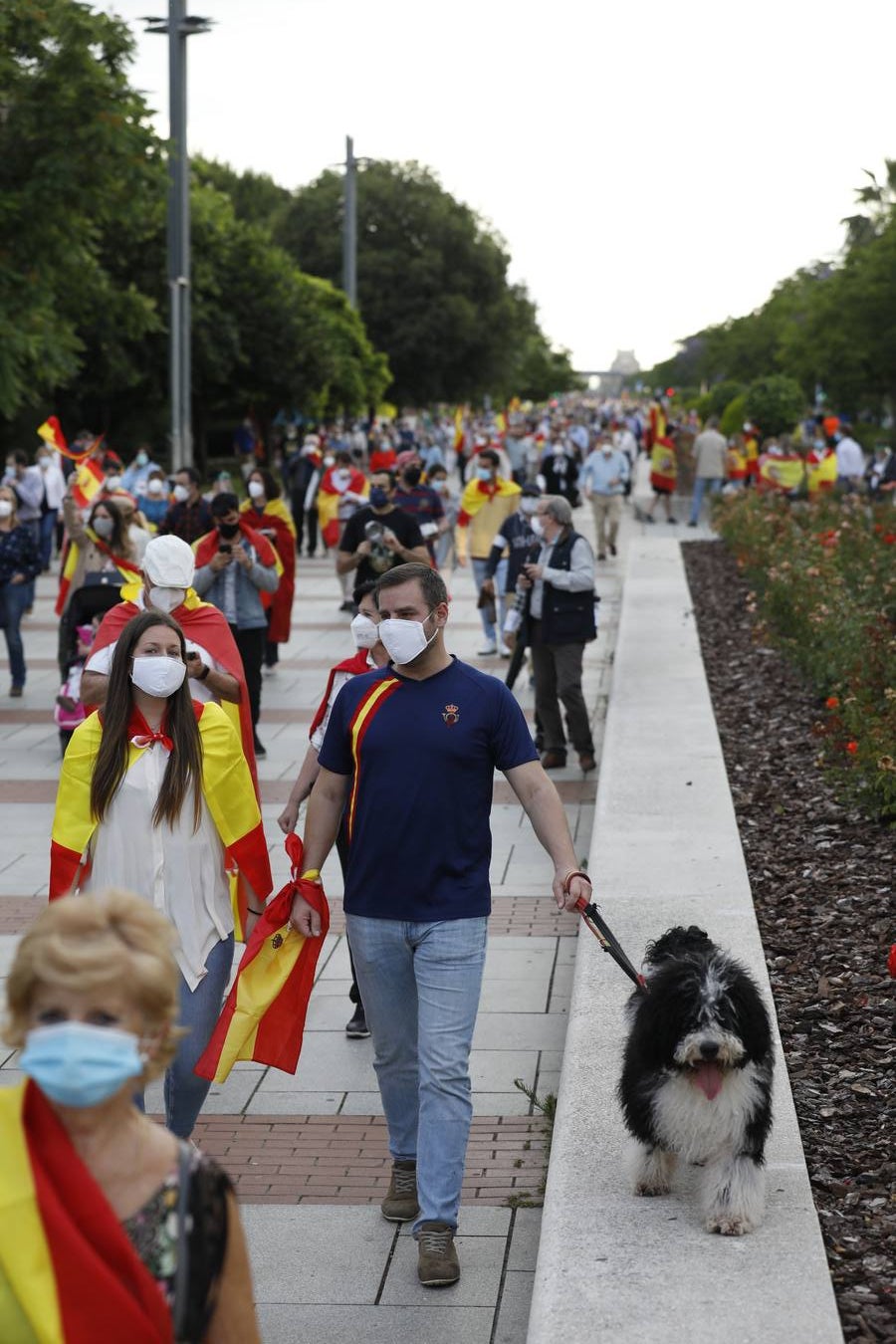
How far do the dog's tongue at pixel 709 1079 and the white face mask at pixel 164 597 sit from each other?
363 centimetres

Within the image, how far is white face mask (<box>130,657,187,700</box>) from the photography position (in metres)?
5.14

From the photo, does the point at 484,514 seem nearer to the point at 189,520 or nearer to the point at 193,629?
the point at 189,520

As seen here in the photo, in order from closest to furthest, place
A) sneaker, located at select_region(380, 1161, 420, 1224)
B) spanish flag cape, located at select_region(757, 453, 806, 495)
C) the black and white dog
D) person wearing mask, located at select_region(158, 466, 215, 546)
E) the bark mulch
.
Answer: the black and white dog < the bark mulch < sneaker, located at select_region(380, 1161, 420, 1224) < person wearing mask, located at select_region(158, 466, 215, 546) < spanish flag cape, located at select_region(757, 453, 806, 495)

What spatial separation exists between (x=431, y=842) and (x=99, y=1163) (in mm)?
2337

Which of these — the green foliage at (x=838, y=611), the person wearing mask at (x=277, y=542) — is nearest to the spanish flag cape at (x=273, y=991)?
the green foliage at (x=838, y=611)

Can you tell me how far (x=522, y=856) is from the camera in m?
9.77

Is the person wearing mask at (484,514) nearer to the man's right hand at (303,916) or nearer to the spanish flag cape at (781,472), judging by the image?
the spanish flag cape at (781,472)

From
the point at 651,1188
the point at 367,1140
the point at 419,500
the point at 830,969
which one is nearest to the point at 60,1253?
the point at 651,1188

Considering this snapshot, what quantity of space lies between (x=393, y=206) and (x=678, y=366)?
93.7 metres

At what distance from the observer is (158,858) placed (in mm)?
5141

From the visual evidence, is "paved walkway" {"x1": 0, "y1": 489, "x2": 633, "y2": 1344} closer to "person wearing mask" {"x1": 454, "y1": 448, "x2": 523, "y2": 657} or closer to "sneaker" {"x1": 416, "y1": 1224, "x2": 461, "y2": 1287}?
"sneaker" {"x1": 416, "y1": 1224, "x2": 461, "y2": 1287}

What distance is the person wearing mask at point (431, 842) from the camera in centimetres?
489

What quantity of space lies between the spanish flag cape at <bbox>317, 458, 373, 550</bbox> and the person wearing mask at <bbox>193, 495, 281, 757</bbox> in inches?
471

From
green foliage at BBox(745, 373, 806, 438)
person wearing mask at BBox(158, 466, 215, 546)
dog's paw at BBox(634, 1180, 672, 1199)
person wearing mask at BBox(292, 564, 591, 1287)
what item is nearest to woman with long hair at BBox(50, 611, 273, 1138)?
person wearing mask at BBox(292, 564, 591, 1287)
